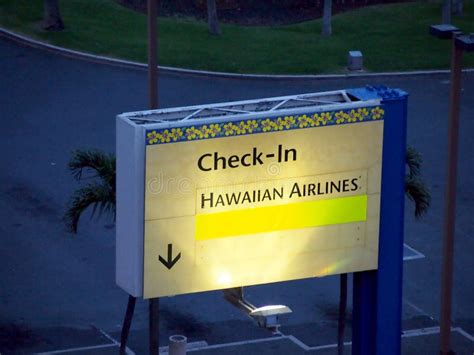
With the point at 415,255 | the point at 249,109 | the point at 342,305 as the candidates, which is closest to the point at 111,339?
the point at 342,305

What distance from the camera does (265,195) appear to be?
19234 millimetres

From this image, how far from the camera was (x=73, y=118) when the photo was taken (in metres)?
37.7

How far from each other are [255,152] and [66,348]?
7.69 meters

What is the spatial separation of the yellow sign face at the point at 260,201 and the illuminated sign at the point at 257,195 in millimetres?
13

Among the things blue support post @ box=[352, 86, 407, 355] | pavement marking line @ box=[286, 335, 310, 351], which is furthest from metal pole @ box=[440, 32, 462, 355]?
pavement marking line @ box=[286, 335, 310, 351]

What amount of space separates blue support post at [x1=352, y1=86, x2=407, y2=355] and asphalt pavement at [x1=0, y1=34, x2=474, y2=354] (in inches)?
198

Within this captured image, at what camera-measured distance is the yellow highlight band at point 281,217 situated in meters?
19.0

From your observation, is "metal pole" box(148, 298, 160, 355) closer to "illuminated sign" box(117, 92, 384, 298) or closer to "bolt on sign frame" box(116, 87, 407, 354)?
"bolt on sign frame" box(116, 87, 407, 354)

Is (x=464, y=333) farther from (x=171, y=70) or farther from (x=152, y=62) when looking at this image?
(x=171, y=70)

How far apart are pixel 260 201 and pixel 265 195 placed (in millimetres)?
106

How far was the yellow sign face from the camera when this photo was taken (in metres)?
18.7

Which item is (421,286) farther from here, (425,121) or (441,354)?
(425,121)

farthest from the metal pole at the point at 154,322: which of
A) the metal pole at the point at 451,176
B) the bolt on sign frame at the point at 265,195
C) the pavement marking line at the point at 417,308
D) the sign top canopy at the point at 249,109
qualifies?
the pavement marking line at the point at 417,308

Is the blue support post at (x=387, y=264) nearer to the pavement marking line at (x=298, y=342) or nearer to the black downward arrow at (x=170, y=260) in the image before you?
the black downward arrow at (x=170, y=260)
